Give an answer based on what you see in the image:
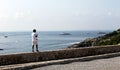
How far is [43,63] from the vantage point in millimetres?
16531

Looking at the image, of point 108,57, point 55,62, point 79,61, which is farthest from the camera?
point 108,57

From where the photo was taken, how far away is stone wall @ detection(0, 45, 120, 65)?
16.6 meters

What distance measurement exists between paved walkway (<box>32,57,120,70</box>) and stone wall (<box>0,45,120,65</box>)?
1.49 meters

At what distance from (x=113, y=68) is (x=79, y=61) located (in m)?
2.76

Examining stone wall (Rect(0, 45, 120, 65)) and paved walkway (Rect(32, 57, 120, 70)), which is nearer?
paved walkway (Rect(32, 57, 120, 70))

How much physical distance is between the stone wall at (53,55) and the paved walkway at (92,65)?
1.49 metres

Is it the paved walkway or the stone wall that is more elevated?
the stone wall

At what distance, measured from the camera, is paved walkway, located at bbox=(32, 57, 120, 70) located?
15791 millimetres

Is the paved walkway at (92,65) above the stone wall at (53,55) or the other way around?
the other way around

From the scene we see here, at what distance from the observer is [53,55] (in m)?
18.5

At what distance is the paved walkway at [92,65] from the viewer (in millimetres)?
15791

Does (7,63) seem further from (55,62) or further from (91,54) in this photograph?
(91,54)

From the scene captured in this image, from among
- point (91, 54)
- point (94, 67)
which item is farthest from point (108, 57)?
point (94, 67)

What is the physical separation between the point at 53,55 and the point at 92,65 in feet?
8.72
